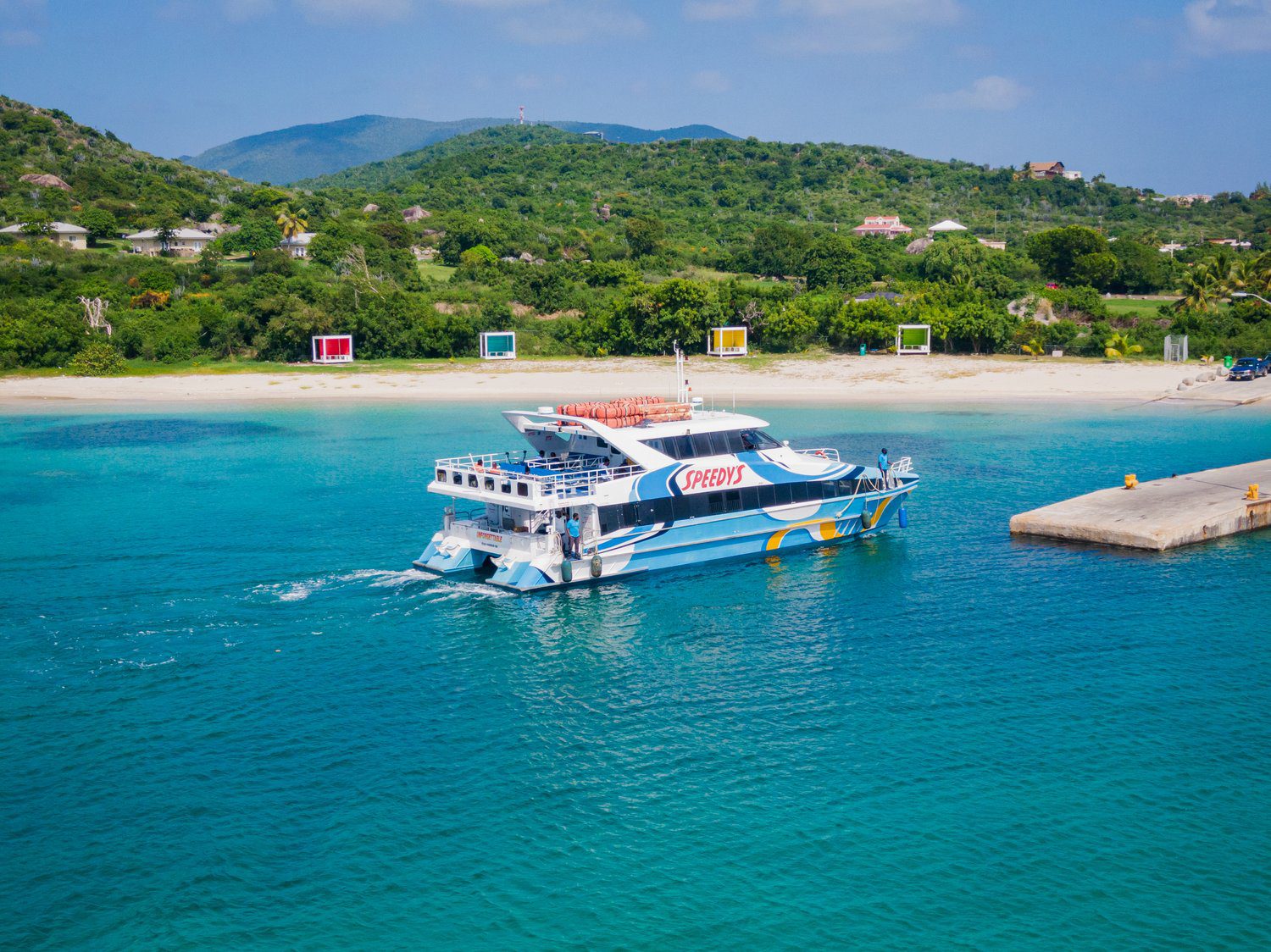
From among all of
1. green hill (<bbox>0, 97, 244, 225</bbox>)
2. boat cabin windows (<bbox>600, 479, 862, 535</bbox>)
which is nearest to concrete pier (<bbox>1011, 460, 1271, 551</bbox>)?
boat cabin windows (<bbox>600, 479, 862, 535</bbox>)

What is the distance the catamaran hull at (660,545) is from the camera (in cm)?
2858

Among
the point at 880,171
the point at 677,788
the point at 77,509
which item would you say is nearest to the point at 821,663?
the point at 677,788

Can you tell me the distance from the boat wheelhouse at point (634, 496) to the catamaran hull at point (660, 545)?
3 cm

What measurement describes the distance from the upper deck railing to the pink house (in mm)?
101840

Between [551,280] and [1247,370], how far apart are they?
4874 cm

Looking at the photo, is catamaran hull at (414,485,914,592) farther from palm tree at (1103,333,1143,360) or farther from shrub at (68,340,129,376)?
shrub at (68,340,129,376)

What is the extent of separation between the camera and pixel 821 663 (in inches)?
925

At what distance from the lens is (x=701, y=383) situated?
2579 inches

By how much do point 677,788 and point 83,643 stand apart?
14.4m

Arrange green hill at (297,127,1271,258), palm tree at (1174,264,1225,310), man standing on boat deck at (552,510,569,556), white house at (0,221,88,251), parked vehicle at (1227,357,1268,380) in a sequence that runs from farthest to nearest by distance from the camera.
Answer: green hill at (297,127,1271,258)
white house at (0,221,88,251)
palm tree at (1174,264,1225,310)
parked vehicle at (1227,357,1268,380)
man standing on boat deck at (552,510,569,556)

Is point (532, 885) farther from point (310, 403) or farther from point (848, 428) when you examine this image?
point (310, 403)

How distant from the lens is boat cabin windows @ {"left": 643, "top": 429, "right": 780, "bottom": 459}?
30.4 metres

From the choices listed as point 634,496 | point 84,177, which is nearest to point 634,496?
point 634,496

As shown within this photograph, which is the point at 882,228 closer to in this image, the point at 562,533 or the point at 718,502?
the point at 718,502
